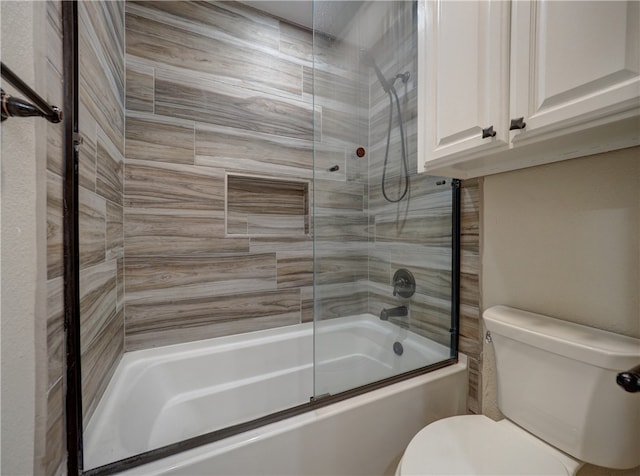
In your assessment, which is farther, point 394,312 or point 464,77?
point 394,312

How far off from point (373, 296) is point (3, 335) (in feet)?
4.39

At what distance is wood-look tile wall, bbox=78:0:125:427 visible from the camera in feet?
2.82

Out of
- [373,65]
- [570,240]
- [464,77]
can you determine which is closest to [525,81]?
[464,77]

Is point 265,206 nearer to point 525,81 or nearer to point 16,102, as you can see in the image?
point 16,102

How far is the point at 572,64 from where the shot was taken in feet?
2.14

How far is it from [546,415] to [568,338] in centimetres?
28

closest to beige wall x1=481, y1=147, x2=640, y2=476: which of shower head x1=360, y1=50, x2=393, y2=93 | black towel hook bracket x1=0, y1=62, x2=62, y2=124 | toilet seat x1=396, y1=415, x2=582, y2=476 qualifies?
toilet seat x1=396, y1=415, x2=582, y2=476

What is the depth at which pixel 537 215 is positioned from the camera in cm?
105

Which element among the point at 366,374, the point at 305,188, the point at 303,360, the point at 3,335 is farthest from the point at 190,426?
the point at 305,188

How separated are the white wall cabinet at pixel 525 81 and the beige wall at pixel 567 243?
10 cm

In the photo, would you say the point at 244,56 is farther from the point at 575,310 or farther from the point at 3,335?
the point at 575,310

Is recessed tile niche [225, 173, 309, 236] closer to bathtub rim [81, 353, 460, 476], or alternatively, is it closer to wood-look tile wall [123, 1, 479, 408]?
wood-look tile wall [123, 1, 479, 408]

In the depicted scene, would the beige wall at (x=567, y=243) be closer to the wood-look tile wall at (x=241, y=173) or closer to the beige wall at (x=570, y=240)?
the beige wall at (x=570, y=240)

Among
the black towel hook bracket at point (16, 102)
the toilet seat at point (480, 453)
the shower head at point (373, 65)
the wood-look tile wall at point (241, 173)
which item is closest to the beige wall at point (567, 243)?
the wood-look tile wall at point (241, 173)
